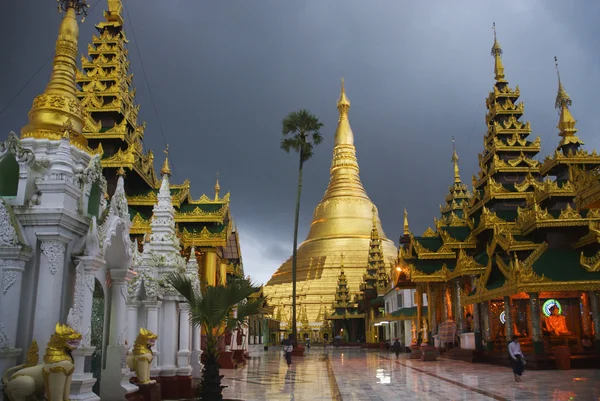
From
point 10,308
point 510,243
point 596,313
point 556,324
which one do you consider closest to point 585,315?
point 556,324

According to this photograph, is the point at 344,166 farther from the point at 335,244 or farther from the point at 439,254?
the point at 439,254

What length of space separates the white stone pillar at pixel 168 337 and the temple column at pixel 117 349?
2.25 meters

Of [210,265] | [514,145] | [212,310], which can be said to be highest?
[514,145]

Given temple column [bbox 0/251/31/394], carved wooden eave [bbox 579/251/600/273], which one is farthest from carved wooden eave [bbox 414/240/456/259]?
temple column [bbox 0/251/31/394]

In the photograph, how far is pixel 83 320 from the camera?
8133 mm

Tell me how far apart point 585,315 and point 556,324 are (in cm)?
118

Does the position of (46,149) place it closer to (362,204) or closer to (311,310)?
(311,310)

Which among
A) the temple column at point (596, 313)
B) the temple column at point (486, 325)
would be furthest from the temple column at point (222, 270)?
the temple column at point (596, 313)

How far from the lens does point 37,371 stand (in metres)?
7.22

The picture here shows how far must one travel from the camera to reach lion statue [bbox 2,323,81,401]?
7.05 m

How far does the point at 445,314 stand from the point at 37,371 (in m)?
27.1

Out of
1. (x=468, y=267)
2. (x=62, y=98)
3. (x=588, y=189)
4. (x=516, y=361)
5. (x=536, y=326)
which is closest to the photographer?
(x=62, y=98)

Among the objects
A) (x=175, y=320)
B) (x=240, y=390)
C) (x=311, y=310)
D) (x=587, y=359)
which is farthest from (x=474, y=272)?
(x=311, y=310)

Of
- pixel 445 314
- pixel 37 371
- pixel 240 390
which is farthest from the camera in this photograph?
pixel 445 314
